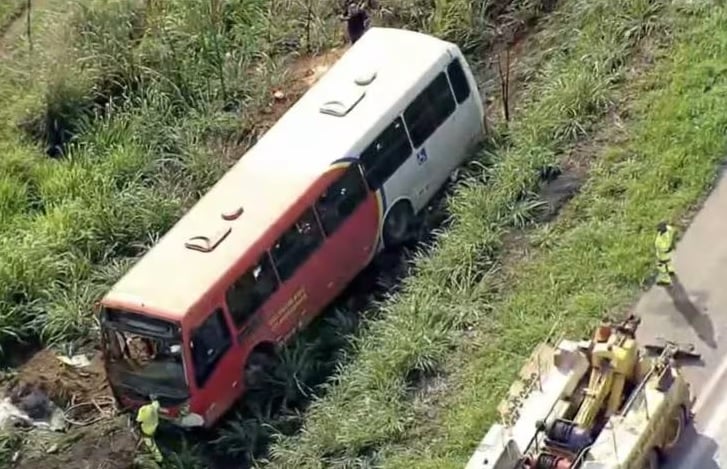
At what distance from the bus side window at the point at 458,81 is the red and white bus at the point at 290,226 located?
0.02 meters

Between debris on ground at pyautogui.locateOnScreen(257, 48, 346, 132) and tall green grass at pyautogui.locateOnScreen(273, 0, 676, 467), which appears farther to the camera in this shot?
debris on ground at pyautogui.locateOnScreen(257, 48, 346, 132)

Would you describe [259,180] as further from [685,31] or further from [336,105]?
[685,31]

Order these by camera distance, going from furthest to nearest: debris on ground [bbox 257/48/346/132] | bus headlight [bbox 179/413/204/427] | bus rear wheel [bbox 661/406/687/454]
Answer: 1. debris on ground [bbox 257/48/346/132]
2. bus headlight [bbox 179/413/204/427]
3. bus rear wheel [bbox 661/406/687/454]

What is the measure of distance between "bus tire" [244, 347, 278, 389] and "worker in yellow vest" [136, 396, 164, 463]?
1.08 meters

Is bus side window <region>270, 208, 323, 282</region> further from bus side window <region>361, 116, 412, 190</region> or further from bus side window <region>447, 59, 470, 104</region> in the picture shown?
bus side window <region>447, 59, 470, 104</region>

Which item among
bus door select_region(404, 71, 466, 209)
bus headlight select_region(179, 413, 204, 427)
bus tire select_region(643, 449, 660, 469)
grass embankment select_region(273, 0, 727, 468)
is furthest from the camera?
→ bus door select_region(404, 71, 466, 209)

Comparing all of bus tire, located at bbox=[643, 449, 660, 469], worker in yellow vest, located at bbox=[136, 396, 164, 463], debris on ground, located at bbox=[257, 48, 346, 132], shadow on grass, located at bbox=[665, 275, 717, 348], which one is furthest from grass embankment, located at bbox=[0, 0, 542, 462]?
bus tire, located at bbox=[643, 449, 660, 469]

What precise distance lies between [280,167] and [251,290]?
1746mm

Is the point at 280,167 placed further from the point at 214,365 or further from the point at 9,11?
the point at 9,11

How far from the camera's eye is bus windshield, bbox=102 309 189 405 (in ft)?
53.7

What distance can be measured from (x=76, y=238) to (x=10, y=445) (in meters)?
3.36

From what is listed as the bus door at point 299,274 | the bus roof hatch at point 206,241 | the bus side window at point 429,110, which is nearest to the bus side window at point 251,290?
the bus door at point 299,274

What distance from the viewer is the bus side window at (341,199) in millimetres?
17844

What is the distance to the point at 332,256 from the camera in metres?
17.9
